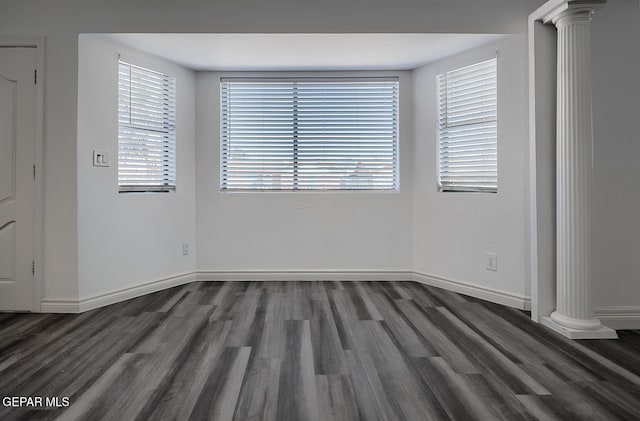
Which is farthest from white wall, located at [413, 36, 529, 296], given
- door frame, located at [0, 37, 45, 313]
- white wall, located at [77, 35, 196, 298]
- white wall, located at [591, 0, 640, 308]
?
door frame, located at [0, 37, 45, 313]

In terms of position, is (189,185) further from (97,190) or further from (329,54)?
(329,54)

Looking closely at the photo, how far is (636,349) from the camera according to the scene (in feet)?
7.32

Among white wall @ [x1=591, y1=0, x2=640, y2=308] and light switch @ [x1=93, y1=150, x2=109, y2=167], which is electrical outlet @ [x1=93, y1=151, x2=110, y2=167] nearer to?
light switch @ [x1=93, y1=150, x2=109, y2=167]

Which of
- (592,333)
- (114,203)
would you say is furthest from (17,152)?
(592,333)

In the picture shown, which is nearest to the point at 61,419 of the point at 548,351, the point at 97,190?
the point at 97,190

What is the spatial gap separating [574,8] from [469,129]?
4.06 ft

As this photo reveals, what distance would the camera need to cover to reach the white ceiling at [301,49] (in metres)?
3.05

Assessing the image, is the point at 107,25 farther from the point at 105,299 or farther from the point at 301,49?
the point at 105,299

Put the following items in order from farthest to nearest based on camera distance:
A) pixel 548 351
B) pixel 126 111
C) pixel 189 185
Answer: pixel 189 185 < pixel 126 111 < pixel 548 351

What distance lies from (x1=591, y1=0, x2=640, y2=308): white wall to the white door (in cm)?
445

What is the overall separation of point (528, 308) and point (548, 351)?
2.90 feet

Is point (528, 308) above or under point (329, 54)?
under

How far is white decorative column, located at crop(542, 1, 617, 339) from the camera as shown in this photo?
95.1 inches

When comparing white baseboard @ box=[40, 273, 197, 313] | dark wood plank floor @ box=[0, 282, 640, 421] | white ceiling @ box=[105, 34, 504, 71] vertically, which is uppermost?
white ceiling @ box=[105, 34, 504, 71]
